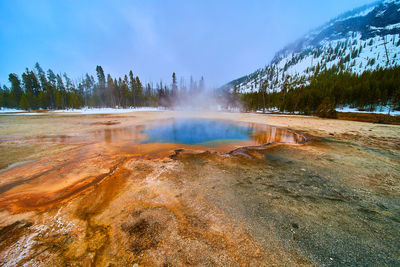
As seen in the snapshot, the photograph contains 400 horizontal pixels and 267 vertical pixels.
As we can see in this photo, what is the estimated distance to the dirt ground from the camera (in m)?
2.15

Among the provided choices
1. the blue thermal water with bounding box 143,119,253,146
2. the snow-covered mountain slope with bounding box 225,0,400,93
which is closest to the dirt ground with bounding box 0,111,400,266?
the blue thermal water with bounding box 143,119,253,146

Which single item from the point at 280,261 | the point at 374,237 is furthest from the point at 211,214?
the point at 374,237

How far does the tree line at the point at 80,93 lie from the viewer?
48.1 metres

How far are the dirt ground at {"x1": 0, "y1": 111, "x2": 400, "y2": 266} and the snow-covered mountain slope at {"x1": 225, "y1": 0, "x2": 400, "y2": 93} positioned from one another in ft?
295

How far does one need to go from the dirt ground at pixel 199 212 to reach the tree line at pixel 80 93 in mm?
60221

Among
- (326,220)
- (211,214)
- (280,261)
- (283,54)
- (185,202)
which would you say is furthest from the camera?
(283,54)

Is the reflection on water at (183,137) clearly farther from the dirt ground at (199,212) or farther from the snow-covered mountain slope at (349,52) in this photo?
the snow-covered mountain slope at (349,52)

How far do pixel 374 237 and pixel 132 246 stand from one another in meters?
4.14

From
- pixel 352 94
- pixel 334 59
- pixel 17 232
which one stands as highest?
pixel 334 59

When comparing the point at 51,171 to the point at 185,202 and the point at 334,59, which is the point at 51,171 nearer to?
the point at 185,202

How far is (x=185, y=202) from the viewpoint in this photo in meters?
3.42

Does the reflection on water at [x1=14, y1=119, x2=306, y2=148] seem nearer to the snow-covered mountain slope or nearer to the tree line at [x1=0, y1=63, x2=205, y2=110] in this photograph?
the tree line at [x1=0, y1=63, x2=205, y2=110]

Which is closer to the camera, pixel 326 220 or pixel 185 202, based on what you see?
pixel 326 220

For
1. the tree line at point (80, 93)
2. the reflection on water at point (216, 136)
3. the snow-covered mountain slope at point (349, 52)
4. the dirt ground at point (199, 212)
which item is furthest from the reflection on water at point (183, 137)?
the snow-covered mountain slope at point (349, 52)
